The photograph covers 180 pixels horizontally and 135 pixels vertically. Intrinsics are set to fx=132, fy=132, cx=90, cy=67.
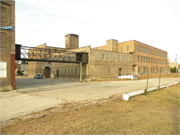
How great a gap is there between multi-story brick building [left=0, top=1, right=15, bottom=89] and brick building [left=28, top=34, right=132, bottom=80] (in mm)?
15457

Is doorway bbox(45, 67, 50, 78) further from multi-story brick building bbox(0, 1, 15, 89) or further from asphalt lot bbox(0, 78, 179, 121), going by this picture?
multi-story brick building bbox(0, 1, 15, 89)

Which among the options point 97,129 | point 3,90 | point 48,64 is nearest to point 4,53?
point 3,90

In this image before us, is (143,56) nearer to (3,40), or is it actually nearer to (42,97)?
(42,97)

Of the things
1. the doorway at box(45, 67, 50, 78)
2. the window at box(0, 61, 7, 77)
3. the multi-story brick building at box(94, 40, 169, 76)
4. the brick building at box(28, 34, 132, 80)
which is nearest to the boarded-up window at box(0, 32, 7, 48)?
the window at box(0, 61, 7, 77)

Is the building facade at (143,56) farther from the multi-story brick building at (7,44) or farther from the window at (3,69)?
the window at (3,69)

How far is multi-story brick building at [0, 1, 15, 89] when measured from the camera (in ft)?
47.5

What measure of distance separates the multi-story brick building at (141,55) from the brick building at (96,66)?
2365 mm

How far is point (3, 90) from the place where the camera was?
14406 millimetres

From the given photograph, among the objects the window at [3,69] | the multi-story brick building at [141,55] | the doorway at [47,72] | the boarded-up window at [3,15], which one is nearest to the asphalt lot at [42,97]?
the window at [3,69]

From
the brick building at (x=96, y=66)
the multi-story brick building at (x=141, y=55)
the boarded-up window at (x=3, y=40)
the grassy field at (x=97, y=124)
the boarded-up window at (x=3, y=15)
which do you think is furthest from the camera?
the multi-story brick building at (x=141, y=55)

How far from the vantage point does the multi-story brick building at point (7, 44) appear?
14.5 m

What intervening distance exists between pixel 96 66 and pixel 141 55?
21645 mm

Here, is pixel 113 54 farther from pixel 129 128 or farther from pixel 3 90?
pixel 129 128

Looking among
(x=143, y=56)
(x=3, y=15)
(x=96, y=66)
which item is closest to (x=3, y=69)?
(x=3, y=15)
